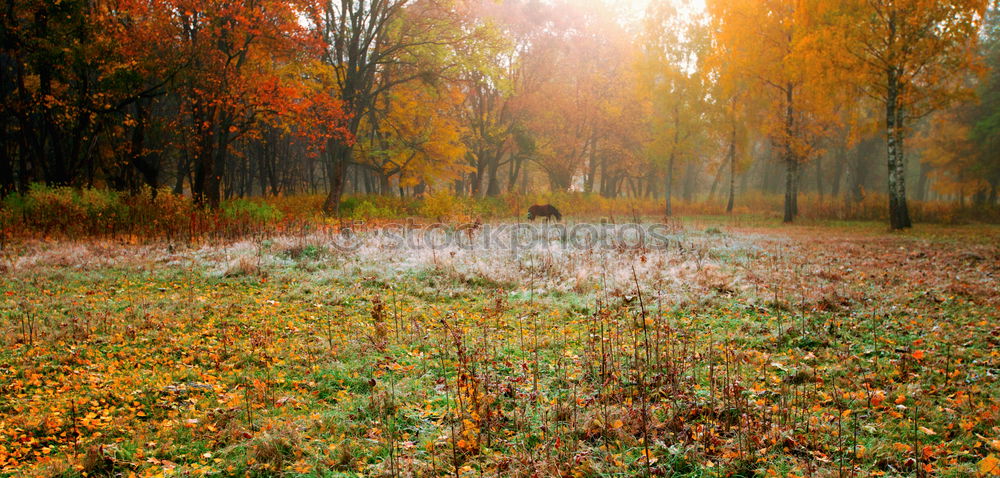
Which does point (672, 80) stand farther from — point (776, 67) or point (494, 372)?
point (494, 372)

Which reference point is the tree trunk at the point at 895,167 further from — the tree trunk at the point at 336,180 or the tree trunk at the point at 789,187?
the tree trunk at the point at 336,180

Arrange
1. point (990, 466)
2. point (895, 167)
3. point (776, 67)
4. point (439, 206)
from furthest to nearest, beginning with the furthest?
point (439, 206) < point (776, 67) < point (895, 167) < point (990, 466)

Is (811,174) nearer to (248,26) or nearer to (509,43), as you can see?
(509,43)

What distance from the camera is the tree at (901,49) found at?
15625 mm

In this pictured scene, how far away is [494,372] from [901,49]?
18664 mm

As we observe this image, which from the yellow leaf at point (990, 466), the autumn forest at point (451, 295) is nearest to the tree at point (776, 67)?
the autumn forest at point (451, 295)

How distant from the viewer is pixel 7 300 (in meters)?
6.59

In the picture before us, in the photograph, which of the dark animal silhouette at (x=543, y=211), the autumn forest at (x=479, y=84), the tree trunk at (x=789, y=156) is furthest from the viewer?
the tree trunk at (x=789, y=156)

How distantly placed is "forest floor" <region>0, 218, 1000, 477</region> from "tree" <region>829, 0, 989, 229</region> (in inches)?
409

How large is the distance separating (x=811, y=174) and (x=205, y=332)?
49.4 metres

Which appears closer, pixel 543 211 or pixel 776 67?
pixel 776 67

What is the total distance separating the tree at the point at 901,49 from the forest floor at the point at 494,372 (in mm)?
10396

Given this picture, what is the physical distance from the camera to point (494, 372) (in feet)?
14.5

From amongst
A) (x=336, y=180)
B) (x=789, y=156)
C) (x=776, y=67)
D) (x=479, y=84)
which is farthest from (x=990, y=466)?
(x=776, y=67)
